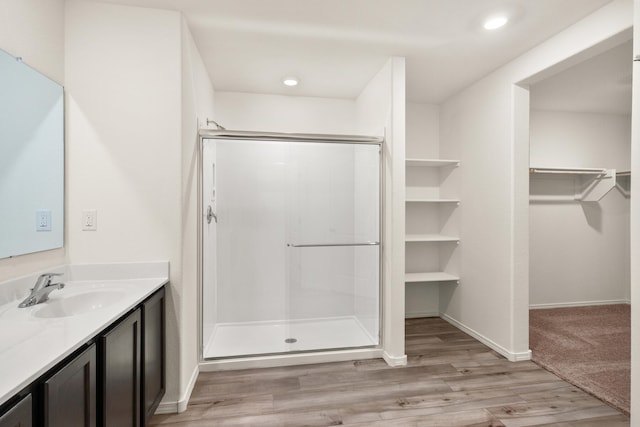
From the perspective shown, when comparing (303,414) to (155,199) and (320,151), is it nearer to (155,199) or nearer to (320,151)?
(155,199)

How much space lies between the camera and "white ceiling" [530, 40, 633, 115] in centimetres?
268

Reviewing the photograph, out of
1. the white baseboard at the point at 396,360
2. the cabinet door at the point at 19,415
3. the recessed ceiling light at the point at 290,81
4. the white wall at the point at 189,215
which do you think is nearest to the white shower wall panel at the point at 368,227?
the white baseboard at the point at 396,360

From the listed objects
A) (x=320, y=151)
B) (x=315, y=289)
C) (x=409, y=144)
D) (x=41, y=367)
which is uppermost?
(x=409, y=144)

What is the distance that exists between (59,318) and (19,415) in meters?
0.52

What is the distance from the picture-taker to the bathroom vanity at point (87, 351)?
93cm

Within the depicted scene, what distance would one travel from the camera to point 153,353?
1.82m

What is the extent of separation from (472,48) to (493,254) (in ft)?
5.83

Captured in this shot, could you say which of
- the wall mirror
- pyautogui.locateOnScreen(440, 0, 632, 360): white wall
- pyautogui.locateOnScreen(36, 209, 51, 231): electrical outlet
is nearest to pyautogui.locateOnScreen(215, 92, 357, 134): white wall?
pyautogui.locateOnScreen(440, 0, 632, 360): white wall

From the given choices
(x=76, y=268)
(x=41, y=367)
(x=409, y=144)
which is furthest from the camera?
(x=409, y=144)

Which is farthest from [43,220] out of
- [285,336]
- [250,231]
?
[285,336]

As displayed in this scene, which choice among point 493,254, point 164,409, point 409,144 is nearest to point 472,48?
point 409,144

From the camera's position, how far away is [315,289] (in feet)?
9.61

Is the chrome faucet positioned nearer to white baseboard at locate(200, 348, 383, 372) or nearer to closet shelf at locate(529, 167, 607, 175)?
white baseboard at locate(200, 348, 383, 372)

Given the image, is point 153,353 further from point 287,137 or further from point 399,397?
point 287,137
